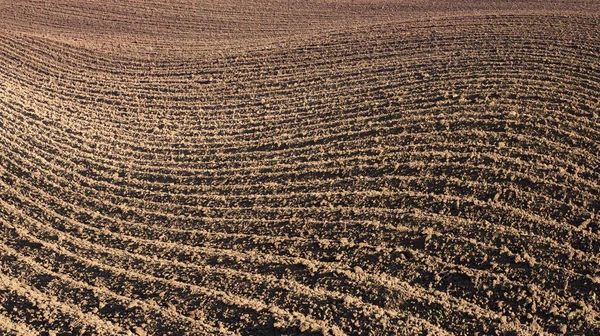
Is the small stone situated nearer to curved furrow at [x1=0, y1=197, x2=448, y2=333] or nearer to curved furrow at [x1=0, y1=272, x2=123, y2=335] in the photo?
curved furrow at [x1=0, y1=197, x2=448, y2=333]

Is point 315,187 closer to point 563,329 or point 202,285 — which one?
point 202,285

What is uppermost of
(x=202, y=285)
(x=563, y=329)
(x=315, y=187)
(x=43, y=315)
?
(x=315, y=187)

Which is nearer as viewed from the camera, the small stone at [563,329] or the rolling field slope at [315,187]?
the small stone at [563,329]

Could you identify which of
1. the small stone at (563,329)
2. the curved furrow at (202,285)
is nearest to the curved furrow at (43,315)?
the curved furrow at (202,285)

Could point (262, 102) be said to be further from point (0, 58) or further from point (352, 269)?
point (0, 58)

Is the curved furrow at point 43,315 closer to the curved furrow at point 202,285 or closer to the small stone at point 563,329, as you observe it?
the curved furrow at point 202,285

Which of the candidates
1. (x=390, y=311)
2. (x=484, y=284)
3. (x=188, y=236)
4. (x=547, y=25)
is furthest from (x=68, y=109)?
(x=547, y=25)

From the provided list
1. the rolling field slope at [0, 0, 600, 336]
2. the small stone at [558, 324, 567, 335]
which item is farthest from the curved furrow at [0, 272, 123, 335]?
the small stone at [558, 324, 567, 335]

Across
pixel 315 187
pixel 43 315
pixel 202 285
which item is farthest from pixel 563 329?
pixel 43 315
